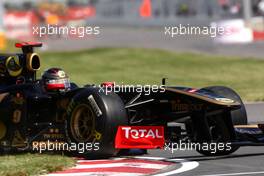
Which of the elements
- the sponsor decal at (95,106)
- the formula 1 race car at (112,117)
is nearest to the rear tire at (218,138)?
the formula 1 race car at (112,117)

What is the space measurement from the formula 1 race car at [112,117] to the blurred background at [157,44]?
336 inches

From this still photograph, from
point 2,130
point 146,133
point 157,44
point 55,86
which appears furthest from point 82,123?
point 157,44

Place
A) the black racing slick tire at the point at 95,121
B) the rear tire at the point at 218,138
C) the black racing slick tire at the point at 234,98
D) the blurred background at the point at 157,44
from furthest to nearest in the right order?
1. the blurred background at the point at 157,44
2. the black racing slick tire at the point at 234,98
3. the rear tire at the point at 218,138
4. the black racing slick tire at the point at 95,121

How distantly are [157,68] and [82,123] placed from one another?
18.5 metres

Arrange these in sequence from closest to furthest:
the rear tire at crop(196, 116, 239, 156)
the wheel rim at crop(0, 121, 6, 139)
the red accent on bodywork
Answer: the rear tire at crop(196, 116, 239, 156) < the red accent on bodywork < the wheel rim at crop(0, 121, 6, 139)

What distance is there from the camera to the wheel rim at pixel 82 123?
10.2 metres

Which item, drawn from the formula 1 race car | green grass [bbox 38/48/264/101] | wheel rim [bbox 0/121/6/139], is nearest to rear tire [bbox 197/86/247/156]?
the formula 1 race car

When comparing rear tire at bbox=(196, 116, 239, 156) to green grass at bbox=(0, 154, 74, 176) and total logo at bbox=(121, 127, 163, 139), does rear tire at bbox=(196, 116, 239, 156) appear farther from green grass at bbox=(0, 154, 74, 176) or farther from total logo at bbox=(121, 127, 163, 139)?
green grass at bbox=(0, 154, 74, 176)

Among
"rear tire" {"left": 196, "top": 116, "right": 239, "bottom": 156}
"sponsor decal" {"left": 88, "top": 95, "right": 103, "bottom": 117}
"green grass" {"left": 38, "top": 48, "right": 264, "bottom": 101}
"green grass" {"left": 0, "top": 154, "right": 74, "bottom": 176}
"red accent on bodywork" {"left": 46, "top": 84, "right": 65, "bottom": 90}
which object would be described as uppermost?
"green grass" {"left": 38, "top": 48, "right": 264, "bottom": 101}

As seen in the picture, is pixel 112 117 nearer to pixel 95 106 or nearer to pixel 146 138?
→ pixel 95 106

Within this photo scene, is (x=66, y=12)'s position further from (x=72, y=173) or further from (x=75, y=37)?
(x=72, y=173)

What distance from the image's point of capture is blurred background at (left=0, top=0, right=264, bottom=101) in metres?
26.5

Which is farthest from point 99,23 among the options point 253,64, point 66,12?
point 253,64

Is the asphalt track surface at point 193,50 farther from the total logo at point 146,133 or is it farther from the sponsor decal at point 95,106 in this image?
the sponsor decal at point 95,106
